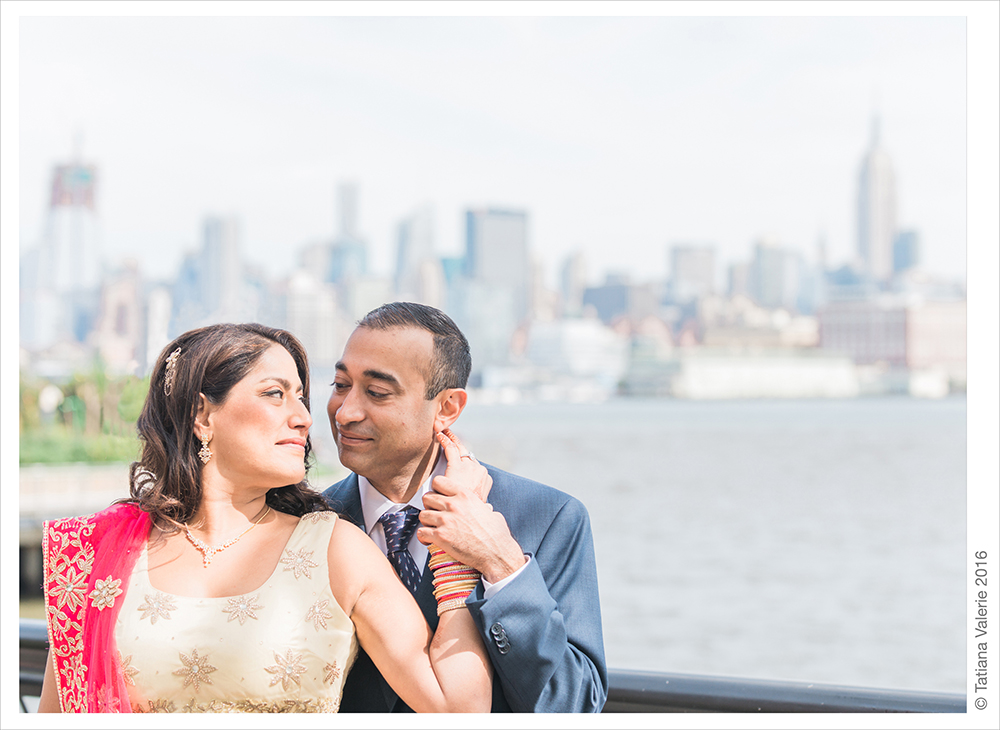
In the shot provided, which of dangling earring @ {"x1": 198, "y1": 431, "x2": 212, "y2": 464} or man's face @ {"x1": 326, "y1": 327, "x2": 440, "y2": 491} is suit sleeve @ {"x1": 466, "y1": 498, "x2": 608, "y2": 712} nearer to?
man's face @ {"x1": 326, "y1": 327, "x2": 440, "y2": 491}

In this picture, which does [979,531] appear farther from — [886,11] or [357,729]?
[357,729]

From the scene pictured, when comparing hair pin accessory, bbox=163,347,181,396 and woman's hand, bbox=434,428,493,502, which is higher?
hair pin accessory, bbox=163,347,181,396

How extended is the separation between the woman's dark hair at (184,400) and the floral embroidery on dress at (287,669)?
1.21ft

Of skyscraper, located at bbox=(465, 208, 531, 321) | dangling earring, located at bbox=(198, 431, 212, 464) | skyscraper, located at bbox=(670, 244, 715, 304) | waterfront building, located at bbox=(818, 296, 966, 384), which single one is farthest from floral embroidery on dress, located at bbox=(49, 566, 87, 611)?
skyscraper, located at bbox=(670, 244, 715, 304)

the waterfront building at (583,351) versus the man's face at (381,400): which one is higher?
the man's face at (381,400)

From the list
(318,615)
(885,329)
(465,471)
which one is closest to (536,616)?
(465,471)

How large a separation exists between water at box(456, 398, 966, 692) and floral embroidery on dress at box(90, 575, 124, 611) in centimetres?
138

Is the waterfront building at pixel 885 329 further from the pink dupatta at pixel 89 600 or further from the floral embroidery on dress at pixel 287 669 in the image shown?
the pink dupatta at pixel 89 600

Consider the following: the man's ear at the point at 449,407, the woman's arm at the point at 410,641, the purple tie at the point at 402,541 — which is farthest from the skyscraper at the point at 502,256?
the woman's arm at the point at 410,641

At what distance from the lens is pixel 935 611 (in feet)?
86.1

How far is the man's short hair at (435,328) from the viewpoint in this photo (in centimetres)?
237

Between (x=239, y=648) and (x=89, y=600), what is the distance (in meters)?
0.35

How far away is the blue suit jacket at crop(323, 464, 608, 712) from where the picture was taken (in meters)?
2.13

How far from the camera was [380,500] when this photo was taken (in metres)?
2.42
